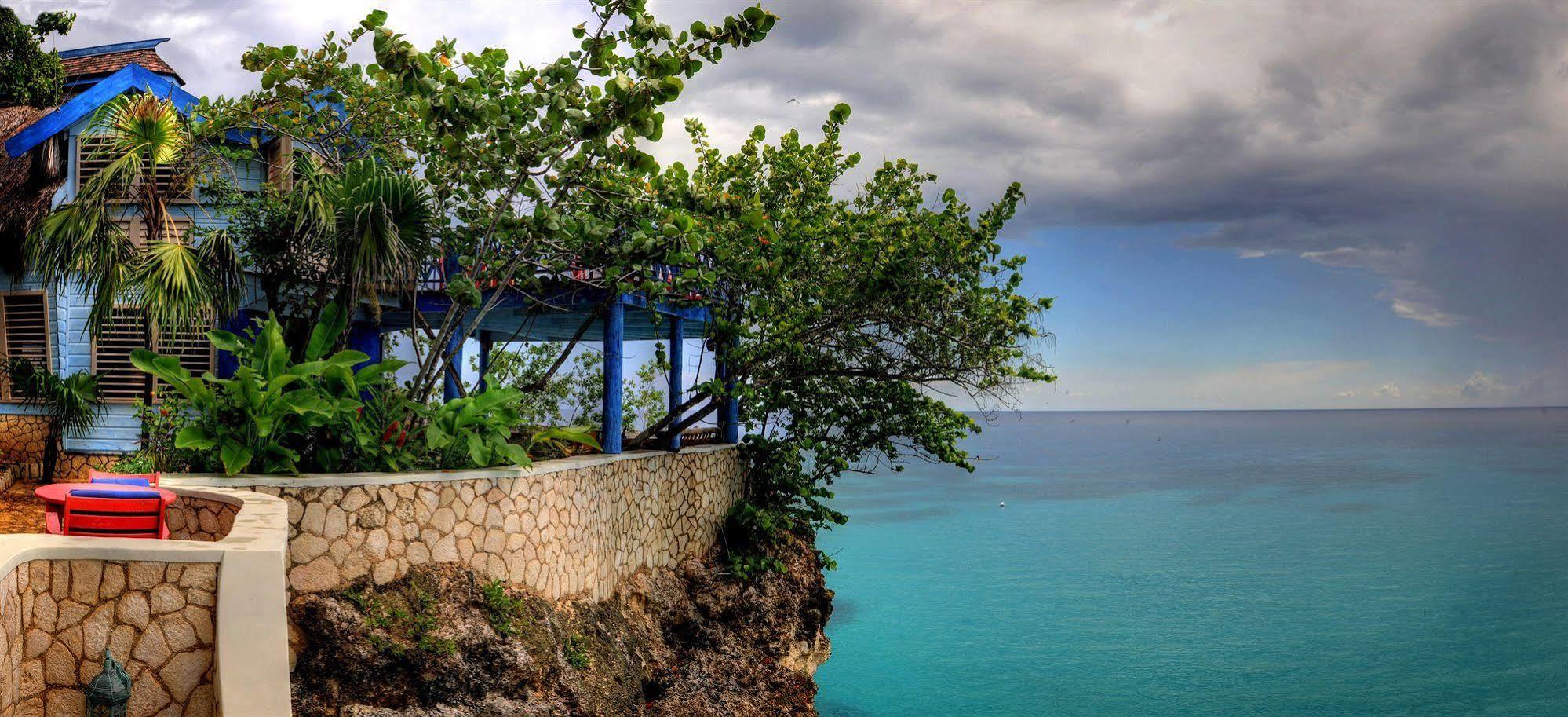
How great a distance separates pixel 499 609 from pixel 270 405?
285 centimetres

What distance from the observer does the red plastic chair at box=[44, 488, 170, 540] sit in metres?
6.84

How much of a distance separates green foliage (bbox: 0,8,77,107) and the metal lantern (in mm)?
15424

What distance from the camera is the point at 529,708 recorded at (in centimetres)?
1004

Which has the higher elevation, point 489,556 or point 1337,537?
point 489,556

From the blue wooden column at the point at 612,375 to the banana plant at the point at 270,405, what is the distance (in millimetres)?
4044

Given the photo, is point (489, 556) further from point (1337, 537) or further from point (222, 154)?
point (1337, 537)

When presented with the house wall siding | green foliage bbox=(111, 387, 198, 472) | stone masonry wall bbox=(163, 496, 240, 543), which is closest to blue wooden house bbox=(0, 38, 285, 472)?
the house wall siding

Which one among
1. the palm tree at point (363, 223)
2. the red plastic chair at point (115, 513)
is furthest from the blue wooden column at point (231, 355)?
the red plastic chair at point (115, 513)

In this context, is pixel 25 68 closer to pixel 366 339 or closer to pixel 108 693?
pixel 366 339

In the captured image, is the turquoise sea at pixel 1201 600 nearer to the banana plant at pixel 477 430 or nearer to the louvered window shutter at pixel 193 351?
the banana plant at pixel 477 430

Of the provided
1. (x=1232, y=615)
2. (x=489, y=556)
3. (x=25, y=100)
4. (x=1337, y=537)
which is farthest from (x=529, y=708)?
(x=1337, y=537)

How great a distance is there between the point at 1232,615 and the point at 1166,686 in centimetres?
1152

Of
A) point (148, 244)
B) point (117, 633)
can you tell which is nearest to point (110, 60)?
point (148, 244)

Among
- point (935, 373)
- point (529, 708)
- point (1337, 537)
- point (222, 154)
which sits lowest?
point (1337, 537)
